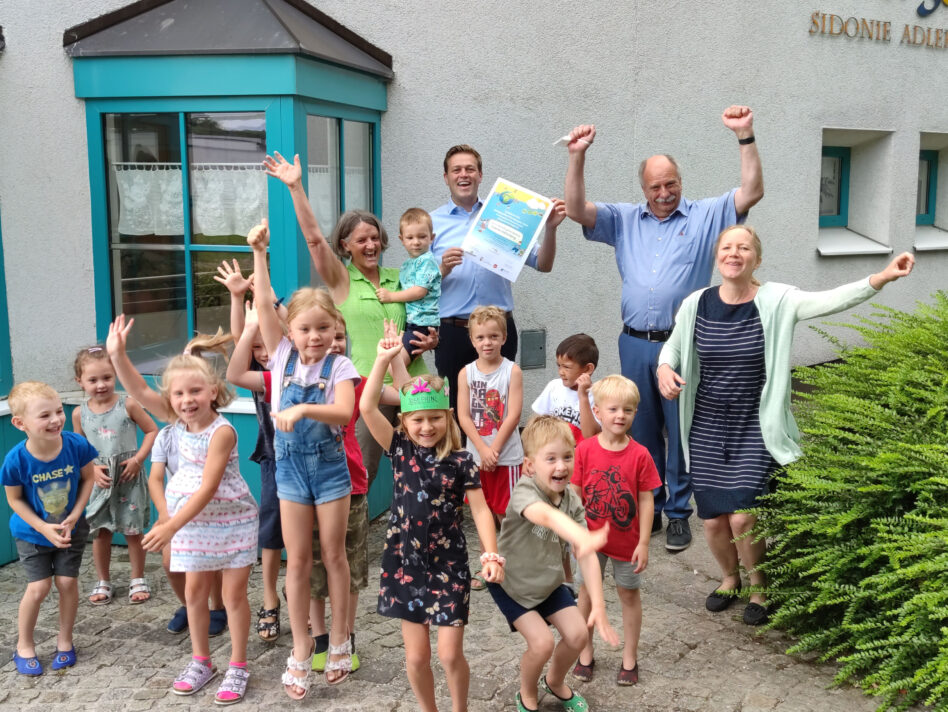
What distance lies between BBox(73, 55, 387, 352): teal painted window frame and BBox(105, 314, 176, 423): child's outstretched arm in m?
1.30

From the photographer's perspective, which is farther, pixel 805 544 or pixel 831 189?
pixel 831 189

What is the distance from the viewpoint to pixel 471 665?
4.13 m

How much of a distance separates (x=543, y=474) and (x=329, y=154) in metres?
2.91

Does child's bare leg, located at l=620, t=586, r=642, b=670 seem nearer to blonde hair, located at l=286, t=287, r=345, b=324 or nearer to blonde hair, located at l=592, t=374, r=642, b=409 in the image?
blonde hair, located at l=592, t=374, r=642, b=409

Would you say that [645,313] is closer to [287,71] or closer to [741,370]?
[741,370]

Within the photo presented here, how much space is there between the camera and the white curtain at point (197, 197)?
5.35 m

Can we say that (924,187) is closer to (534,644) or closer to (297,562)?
(534,644)

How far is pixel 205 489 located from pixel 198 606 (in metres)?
0.51

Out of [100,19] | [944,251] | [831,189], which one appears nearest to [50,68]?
[100,19]

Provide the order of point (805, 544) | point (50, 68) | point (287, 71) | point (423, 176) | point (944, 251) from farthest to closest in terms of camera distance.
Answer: point (944, 251)
point (423, 176)
point (50, 68)
point (287, 71)
point (805, 544)

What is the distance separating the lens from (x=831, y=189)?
30.2ft

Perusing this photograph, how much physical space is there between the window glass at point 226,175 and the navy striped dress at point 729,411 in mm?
2513

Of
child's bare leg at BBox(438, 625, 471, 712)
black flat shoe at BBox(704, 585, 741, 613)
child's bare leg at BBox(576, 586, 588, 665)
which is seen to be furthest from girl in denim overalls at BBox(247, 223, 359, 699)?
black flat shoe at BBox(704, 585, 741, 613)

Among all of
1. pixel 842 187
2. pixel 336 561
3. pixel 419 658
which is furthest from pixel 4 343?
pixel 842 187
